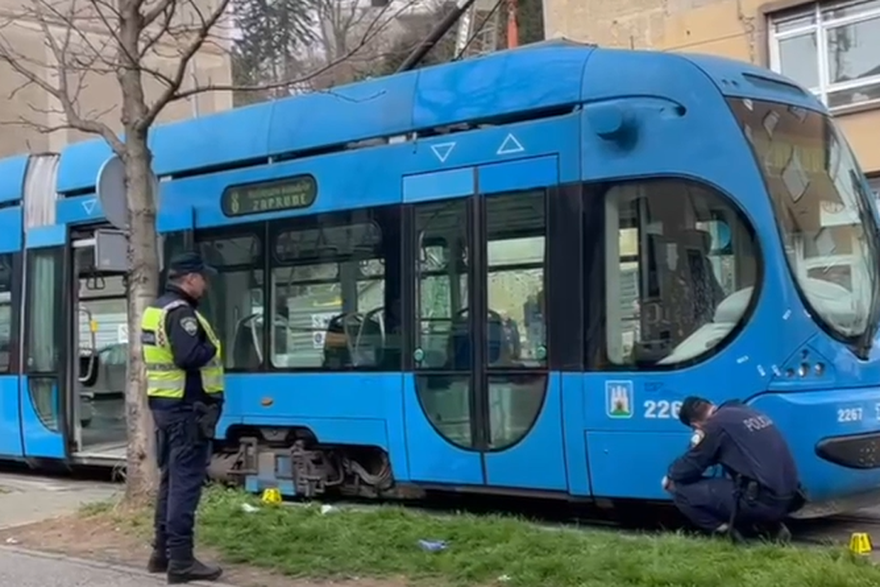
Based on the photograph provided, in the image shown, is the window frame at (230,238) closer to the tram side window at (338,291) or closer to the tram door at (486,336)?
the tram side window at (338,291)

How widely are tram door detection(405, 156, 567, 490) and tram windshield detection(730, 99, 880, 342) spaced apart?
4.66 ft

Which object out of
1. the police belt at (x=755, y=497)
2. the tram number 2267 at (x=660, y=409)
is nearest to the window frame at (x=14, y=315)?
the tram number 2267 at (x=660, y=409)

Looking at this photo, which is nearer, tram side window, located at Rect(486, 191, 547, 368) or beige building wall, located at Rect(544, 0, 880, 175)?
tram side window, located at Rect(486, 191, 547, 368)

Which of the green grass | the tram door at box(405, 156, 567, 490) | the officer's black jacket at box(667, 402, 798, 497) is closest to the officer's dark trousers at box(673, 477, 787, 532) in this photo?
the officer's black jacket at box(667, 402, 798, 497)

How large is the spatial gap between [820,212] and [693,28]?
1062 centimetres

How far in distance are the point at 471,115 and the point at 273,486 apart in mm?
3479

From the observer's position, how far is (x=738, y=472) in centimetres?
754

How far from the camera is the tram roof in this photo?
8445mm

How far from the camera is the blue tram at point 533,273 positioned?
26.0ft

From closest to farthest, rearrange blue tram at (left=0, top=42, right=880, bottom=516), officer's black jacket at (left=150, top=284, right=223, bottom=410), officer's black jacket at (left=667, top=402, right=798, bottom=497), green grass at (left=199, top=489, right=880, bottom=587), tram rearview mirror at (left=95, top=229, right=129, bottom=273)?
green grass at (left=199, top=489, right=880, bottom=587) < officer's black jacket at (left=150, top=284, right=223, bottom=410) < officer's black jacket at (left=667, top=402, right=798, bottom=497) < blue tram at (left=0, top=42, right=880, bottom=516) < tram rearview mirror at (left=95, top=229, right=129, bottom=273)

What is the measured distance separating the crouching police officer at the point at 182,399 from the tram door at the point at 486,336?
2.26m

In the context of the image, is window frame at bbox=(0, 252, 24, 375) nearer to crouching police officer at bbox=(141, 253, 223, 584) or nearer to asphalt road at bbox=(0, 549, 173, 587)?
asphalt road at bbox=(0, 549, 173, 587)

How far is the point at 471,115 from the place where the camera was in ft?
30.0

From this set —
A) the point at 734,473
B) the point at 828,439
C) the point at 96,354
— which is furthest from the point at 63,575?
the point at 96,354
